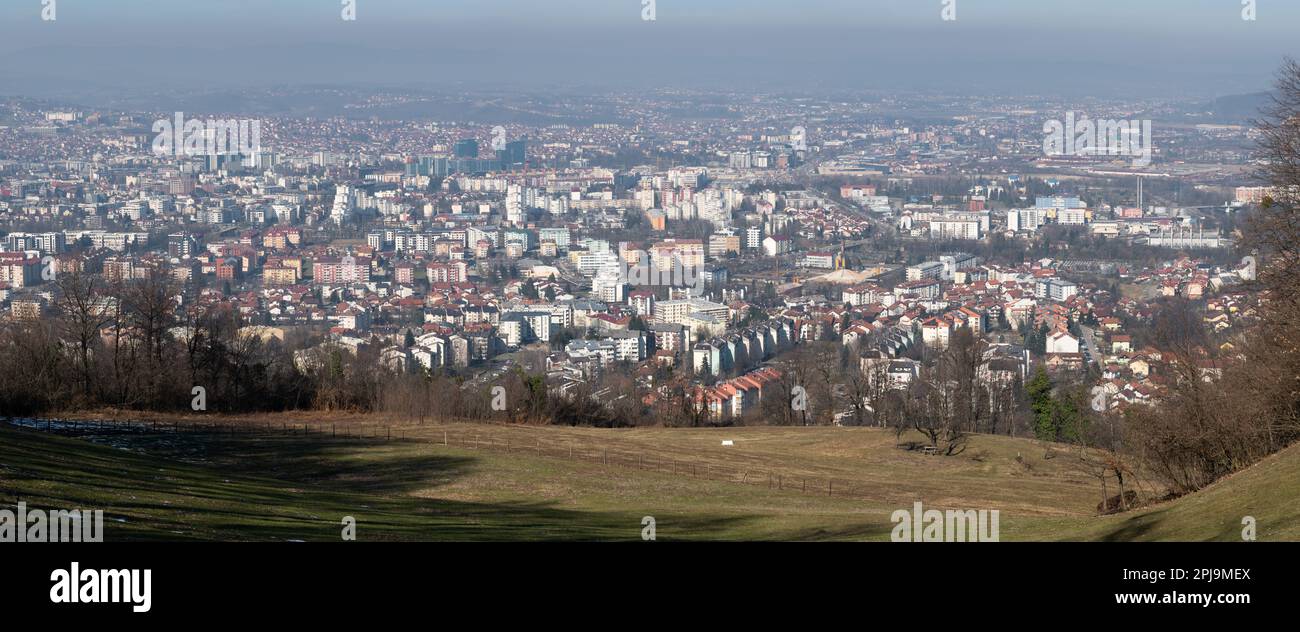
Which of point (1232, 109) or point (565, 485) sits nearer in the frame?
point (565, 485)

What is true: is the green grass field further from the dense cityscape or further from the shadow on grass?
the dense cityscape

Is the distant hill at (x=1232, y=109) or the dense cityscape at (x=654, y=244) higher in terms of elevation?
the distant hill at (x=1232, y=109)

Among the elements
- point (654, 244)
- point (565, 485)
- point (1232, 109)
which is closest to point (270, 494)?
point (565, 485)

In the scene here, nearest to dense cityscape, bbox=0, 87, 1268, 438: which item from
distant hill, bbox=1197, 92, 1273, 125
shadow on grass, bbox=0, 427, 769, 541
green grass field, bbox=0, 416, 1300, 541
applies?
distant hill, bbox=1197, 92, 1273, 125

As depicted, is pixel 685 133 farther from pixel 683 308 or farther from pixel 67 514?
pixel 67 514

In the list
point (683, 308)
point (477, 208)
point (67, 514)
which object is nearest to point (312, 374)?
point (67, 514)

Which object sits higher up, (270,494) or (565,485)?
(270,494)

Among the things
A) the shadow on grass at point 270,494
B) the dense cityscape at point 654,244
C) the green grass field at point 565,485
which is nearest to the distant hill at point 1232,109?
the dense cityscape at point 654,244

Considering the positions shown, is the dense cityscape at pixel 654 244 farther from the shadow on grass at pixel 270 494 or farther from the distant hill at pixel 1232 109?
the shadow on grass at pixel 270 494

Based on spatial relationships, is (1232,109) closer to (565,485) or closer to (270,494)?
(565,485)
